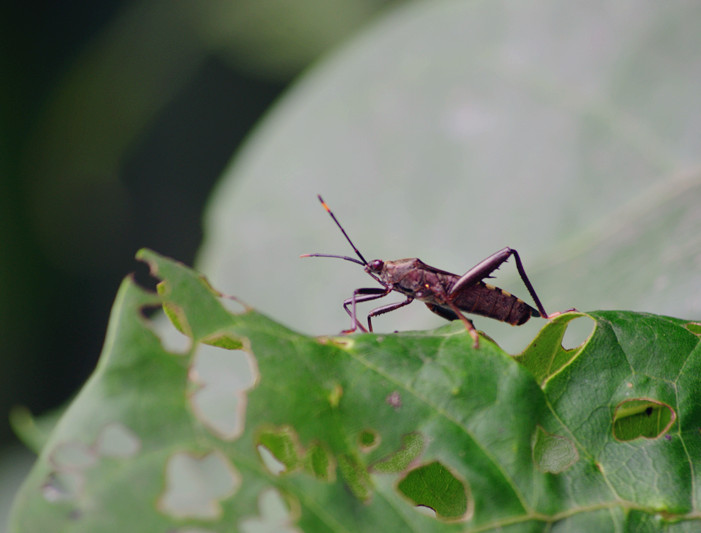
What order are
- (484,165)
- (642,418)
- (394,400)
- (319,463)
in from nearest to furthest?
(319,463), (394,400), (642,418), (484,165)

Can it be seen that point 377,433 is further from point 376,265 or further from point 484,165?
point 484,165

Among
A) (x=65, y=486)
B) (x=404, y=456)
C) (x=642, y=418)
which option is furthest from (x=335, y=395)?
(x=642, y=418)

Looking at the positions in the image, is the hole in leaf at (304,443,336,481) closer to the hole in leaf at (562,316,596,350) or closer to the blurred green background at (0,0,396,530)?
the hole in leaf at (562,316,596,350)

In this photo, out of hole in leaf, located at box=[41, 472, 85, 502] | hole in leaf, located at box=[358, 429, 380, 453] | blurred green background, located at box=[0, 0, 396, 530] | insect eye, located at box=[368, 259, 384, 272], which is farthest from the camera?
blurred green background, located at box=[0, 0, 396, 530]

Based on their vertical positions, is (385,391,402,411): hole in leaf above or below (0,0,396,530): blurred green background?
below

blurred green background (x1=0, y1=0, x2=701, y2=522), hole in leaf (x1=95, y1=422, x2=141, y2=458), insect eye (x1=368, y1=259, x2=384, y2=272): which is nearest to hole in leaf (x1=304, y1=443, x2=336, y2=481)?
hole in leaf (x1=95, y1=422, x2=141, y2=458)

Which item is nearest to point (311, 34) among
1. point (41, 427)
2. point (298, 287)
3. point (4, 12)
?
point (4, 12)
